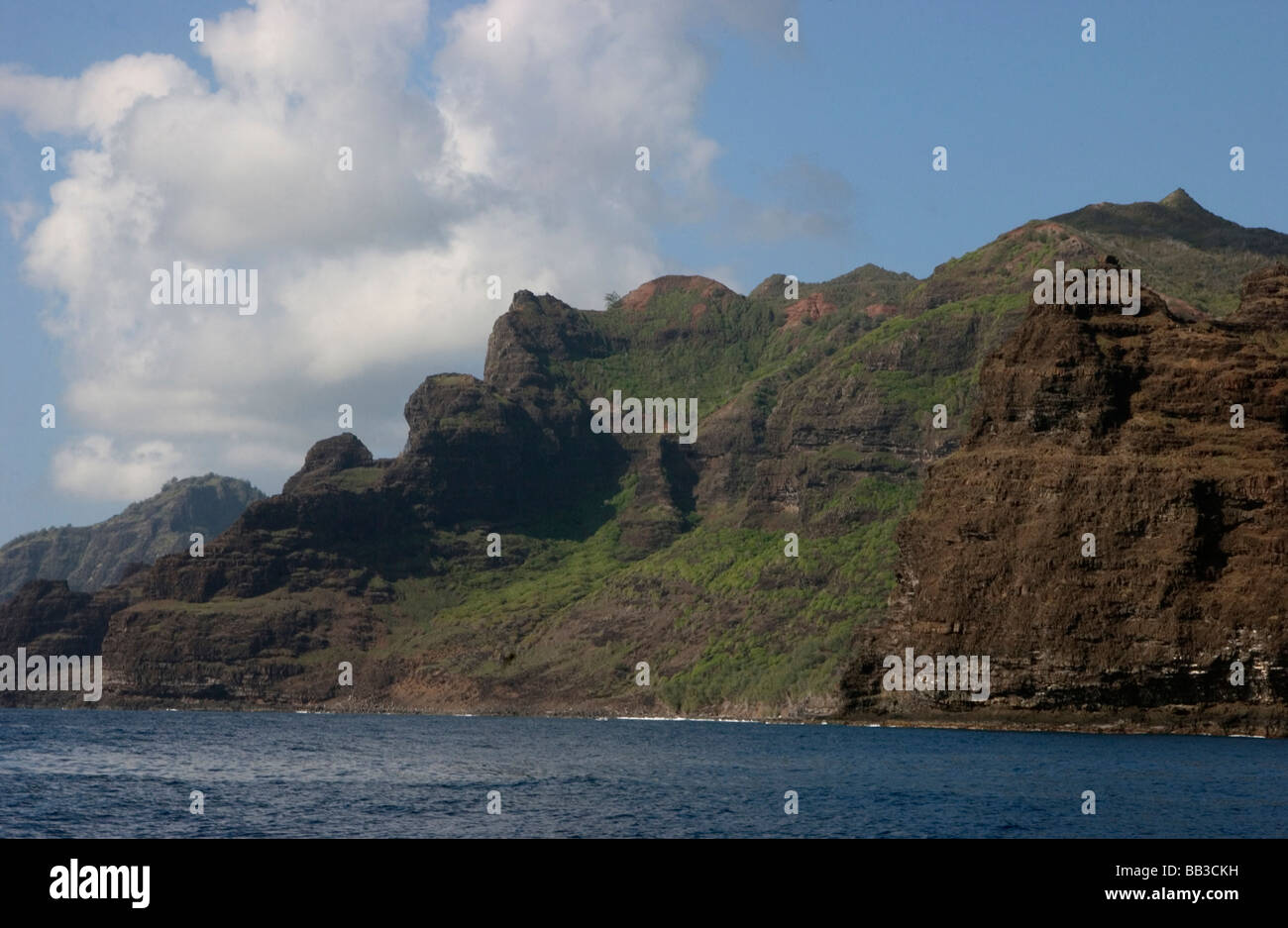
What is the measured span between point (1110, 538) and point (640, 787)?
96.3 m

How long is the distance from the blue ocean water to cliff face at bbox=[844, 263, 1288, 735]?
1609 centimetres

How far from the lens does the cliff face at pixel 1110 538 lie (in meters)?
154

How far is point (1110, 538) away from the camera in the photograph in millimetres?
163625

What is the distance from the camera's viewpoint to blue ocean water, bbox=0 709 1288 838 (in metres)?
63.8

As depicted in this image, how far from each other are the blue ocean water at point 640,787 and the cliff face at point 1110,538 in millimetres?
16088

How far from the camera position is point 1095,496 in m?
166
